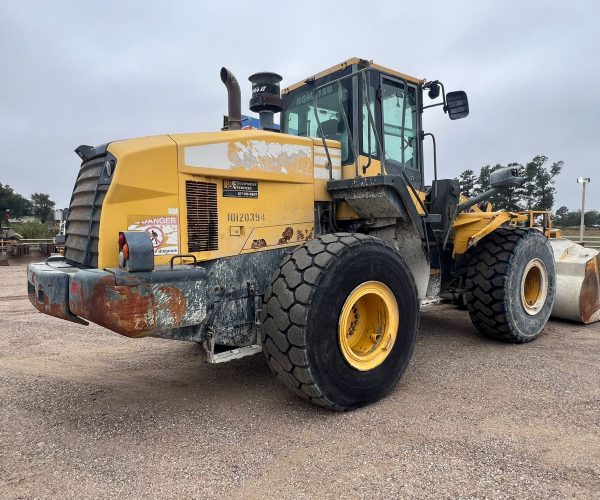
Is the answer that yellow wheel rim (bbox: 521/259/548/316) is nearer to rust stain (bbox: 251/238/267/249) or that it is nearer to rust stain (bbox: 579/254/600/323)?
rust stain (bbox: 579/254/600/323)

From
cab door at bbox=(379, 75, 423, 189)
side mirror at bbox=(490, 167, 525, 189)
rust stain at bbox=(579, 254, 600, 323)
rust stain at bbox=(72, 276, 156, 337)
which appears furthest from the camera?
rust stain at bbox=(579, 254, 600, 323)

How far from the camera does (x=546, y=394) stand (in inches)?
142

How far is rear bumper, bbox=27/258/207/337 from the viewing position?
2744mm

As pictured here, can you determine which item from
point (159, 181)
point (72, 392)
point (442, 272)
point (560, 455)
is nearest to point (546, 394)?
point (560, 455)

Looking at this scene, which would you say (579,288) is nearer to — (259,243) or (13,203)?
(259,243)

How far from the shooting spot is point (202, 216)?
334cm

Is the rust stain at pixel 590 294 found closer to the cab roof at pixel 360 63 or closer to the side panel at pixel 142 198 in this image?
the cab roof at pixel 360 63

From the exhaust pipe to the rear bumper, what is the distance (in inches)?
60.0

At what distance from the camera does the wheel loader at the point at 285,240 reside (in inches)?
120

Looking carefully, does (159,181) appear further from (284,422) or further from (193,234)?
(284,422)

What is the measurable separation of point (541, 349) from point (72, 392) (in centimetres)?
447

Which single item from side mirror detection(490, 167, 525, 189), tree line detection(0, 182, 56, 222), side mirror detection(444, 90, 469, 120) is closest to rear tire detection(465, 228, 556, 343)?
side mirror detection(490, 167, 525, 189)

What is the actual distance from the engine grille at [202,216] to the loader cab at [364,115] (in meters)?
1.23

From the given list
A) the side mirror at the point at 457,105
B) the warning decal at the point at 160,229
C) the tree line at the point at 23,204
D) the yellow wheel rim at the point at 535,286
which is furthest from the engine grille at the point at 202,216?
the tree line at the point at 23,204
